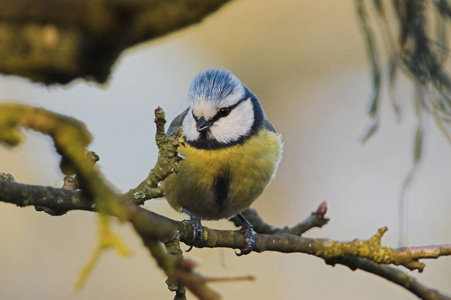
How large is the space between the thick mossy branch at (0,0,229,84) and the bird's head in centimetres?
164

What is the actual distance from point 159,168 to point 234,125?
1.30 m

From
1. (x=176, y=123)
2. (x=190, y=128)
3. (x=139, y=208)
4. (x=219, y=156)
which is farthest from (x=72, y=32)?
(x=176, y=123)

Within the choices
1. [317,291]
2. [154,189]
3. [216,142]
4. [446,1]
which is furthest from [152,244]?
[317,291]

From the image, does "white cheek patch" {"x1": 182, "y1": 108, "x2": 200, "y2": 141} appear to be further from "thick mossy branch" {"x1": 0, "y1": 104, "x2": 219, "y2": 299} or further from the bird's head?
"thick mossy branch" {"x1": 0, "y1": 104, "x2": 219, "y2": 299}

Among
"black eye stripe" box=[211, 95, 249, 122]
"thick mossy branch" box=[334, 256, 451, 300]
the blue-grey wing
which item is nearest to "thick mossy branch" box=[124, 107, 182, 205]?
"thick mossy branch" box=[334, 256, 451, 300]

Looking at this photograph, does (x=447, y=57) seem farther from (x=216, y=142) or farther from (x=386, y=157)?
(x=386, y=157)

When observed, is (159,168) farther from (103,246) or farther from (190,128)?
(190,128)

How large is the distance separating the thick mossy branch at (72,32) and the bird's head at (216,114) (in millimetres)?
1643

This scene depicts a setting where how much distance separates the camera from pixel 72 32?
2.10 ft

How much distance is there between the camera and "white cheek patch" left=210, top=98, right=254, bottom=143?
2.35 meters

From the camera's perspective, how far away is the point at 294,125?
4883 millimetres

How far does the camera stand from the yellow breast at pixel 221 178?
226 centimetres

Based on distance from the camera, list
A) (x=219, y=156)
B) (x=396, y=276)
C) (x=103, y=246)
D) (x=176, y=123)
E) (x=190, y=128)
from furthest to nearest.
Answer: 1. (x=176, y=123)
2. (x=190, y=128)
3. (x=219, y=156)
4. (x=396, y=276)
5. (x=103, y=246)

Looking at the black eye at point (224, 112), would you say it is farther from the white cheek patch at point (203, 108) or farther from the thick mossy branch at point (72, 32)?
the thick mossy branch at point (72, 32)
